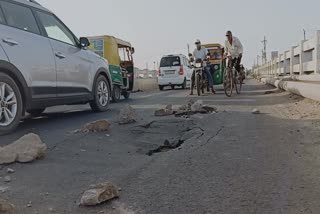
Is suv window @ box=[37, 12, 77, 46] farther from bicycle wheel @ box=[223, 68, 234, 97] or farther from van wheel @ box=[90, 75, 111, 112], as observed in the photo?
bicycle wheel @ box=[223, 68, 234, 97]

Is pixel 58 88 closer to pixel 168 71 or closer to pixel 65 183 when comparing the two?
pixel 65 183

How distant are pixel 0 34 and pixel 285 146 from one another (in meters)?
4.00

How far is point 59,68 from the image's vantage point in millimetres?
7113

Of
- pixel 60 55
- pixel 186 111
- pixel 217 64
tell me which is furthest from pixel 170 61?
pixel 60 55

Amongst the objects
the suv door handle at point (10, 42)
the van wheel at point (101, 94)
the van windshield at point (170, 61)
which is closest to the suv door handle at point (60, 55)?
the suv door handle at point (10, 42)

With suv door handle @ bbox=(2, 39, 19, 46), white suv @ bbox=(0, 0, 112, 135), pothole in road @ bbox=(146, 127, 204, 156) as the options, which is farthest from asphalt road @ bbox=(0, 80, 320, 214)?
suv door handle @ bbox=(2, 39, 19, 46)

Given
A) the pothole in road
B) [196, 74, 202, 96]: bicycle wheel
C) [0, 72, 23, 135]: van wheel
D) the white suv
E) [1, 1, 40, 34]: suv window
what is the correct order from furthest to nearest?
1. [196, 74, 202, 96]: bicycle wheel
2. [1, 1, 40, 34]: suv window
3. the white suv
4. [0, 72, 23, 135]: van wheel
5. the pothole in road

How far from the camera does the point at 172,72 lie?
77.7ft

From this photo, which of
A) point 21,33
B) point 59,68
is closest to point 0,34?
point 21,33

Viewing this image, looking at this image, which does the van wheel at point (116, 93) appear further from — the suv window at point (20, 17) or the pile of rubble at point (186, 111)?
the suv window at point (20, 17)

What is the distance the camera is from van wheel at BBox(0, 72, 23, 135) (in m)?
5.79

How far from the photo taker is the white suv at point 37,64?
5914 millimetres

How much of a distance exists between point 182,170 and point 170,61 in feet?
66.9

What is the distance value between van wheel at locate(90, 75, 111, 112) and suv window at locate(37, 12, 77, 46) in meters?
1.12
